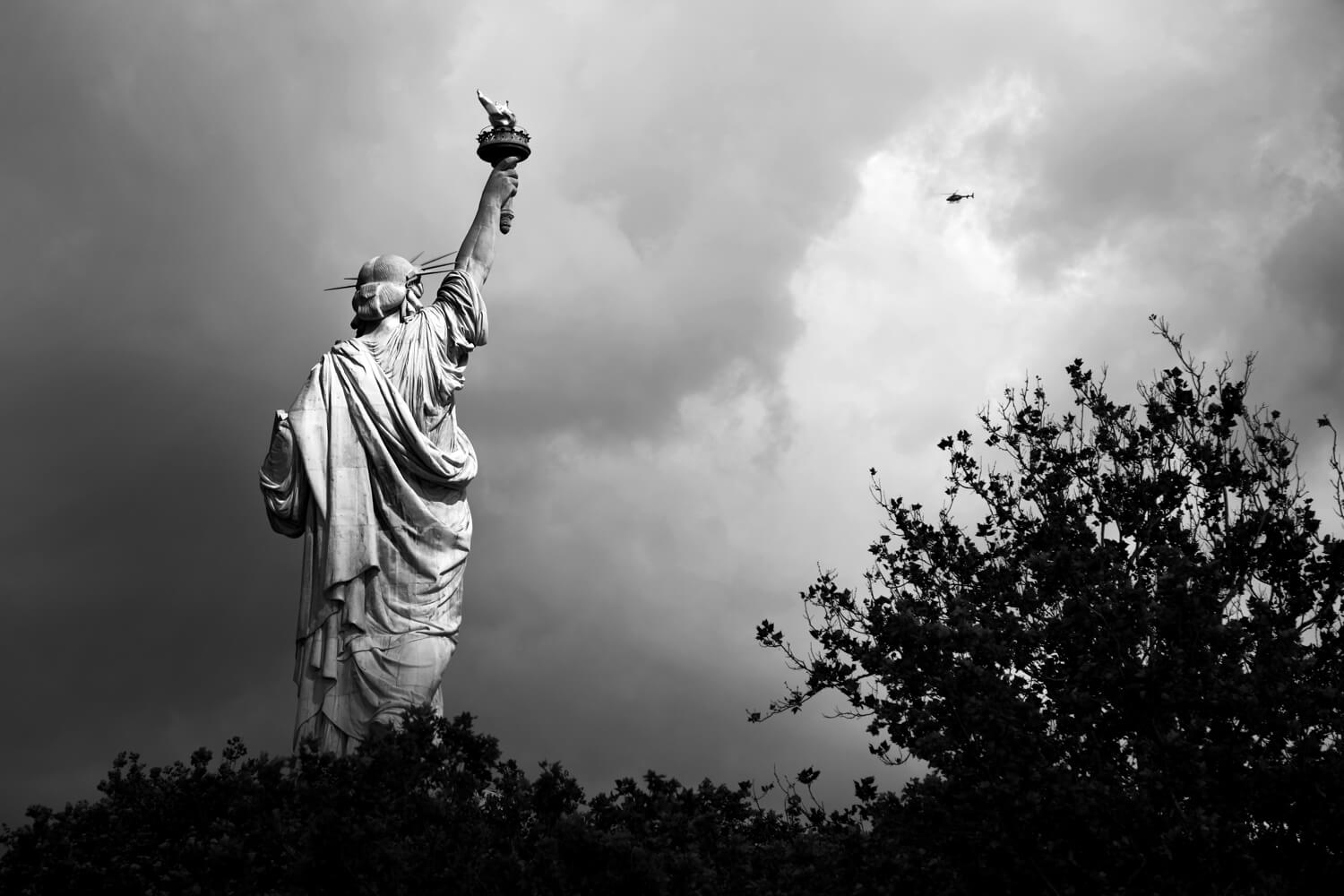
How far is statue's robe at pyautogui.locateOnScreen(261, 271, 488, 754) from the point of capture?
15000 mm

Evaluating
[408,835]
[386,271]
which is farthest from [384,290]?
[408,835]

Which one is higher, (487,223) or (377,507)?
(487,223)

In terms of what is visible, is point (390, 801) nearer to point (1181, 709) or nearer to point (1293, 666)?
point (1181, 709)

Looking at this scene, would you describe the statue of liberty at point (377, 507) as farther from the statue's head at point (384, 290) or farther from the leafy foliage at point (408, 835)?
the leafy foliage at point (408, 835)

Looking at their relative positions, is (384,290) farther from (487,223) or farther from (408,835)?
(408,835)

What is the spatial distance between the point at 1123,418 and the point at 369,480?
8.72 m

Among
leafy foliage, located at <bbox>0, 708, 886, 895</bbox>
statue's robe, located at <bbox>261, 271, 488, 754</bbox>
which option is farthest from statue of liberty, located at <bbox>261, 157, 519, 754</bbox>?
leafy foliage, located at <bbox>0, 708, 886, 895</bbox>

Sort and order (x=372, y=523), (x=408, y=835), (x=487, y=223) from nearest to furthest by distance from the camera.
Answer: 1. (x=408, y=835)
2. (x=372, y=523)
3. (x=487, y=223)

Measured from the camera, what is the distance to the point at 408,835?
11773 mm

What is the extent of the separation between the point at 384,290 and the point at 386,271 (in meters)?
0.30

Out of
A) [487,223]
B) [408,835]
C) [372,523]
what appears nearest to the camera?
[408,835]

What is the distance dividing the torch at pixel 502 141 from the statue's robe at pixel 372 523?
1717 millimetres

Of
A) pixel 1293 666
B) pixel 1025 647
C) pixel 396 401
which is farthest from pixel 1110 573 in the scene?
pixel 396 401

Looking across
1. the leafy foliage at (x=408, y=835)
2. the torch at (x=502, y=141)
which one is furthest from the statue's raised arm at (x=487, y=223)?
the leafy foliage at (x=408, y=835)
